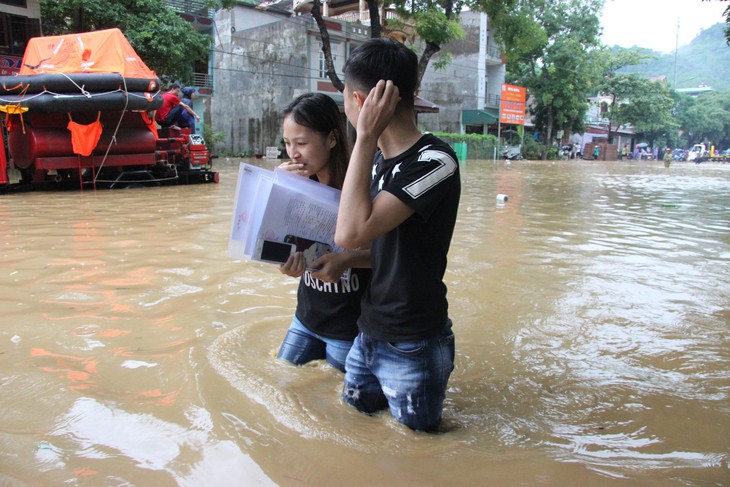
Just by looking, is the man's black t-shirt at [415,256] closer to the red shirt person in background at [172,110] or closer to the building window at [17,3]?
the red shirt person in background at [172,110]

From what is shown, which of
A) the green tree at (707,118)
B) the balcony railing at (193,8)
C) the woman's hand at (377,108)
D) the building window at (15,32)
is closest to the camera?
the woman's hand at (377,108)

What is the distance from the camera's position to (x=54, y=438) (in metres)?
1.92

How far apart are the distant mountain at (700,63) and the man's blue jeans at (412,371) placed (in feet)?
420

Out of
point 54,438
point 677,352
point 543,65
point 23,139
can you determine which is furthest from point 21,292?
point 543,65

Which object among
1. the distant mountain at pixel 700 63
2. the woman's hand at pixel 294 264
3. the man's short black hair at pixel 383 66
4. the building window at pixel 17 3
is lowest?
the woman's hand at pixel 294 264

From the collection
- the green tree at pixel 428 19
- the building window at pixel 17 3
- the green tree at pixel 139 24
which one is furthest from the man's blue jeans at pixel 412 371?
the building window at pixel 17 3

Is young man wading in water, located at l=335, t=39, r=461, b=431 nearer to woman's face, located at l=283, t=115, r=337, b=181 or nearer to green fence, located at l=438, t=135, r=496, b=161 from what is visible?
woman's face, located at l=283, t=115, r=337, b=181

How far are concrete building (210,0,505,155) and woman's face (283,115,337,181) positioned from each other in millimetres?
23619

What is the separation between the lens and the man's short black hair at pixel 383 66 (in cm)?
163

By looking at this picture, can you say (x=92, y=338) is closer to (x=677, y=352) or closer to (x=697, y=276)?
(x=677, y=352)

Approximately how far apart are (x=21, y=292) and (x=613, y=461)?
3.55 metres

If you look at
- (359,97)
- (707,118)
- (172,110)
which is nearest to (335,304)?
(359,97)

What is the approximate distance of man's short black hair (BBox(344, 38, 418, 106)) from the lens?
1.63 metres

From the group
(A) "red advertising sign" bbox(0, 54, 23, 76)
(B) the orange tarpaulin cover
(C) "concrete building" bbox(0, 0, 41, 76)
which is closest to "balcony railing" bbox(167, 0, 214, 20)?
(C) "concrete building" bbox(0, 0, 41, 76)
